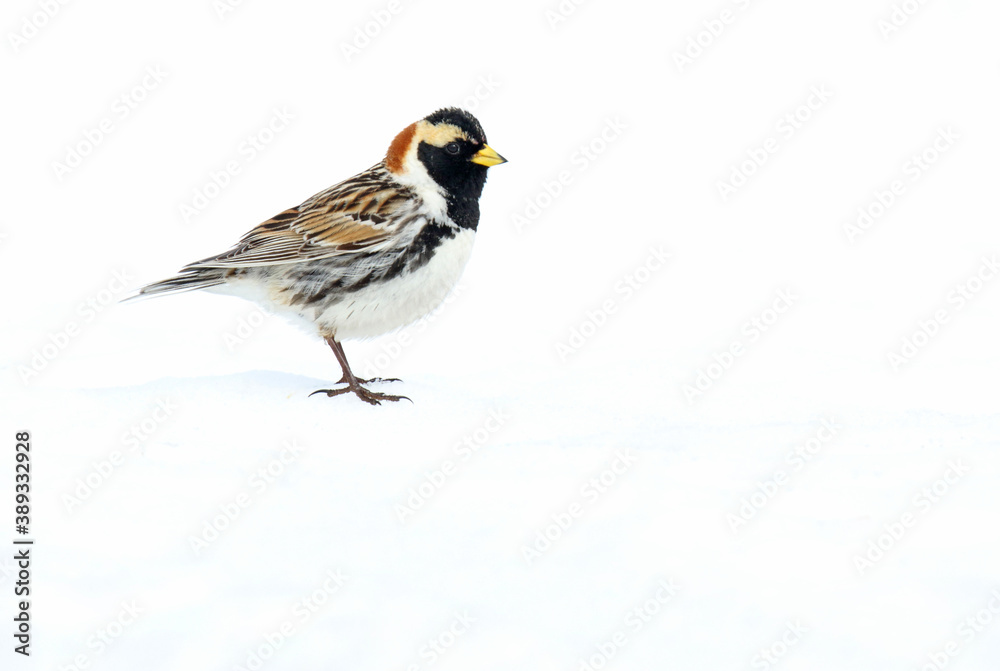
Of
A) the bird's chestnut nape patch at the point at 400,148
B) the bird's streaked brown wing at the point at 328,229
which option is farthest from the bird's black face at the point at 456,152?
the bird's streaked brown wing at the point at 328,229

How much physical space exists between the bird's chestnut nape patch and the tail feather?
4.76 feet

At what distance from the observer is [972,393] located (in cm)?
835

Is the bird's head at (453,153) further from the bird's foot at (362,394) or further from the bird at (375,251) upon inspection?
the bird's foot at (362,394)

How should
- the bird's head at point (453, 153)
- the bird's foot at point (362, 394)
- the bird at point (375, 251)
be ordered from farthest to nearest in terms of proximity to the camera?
1. the bird's foot at point (362, 394)
2. the bird's head at point (453, 153)
3. the bird at point (375, 251)

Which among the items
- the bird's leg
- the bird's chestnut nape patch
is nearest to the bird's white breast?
the bird's leg

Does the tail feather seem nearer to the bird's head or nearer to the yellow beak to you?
the bird's head

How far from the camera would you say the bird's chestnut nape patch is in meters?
7.84

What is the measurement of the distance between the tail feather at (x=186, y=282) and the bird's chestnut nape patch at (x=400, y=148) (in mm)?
1450

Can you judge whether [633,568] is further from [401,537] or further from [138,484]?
[138,484]

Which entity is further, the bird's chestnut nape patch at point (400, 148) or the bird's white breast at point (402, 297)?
the bird's chestnut nape patch at point (400, 148)

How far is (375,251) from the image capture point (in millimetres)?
7504

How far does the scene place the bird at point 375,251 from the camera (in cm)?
752

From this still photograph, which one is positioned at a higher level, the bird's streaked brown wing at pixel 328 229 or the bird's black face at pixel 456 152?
the bird's black face at pixel 456 152

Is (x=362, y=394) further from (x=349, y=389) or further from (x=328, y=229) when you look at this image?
(x=328, y=229)
